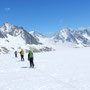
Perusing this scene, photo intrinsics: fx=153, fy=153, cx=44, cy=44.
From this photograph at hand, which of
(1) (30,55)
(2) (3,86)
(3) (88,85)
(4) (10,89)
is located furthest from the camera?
(1) (30,55)

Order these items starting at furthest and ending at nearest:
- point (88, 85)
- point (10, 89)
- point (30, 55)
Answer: point (30, 55), point (88, 85), point (10, 89)

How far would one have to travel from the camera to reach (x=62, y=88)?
981cm

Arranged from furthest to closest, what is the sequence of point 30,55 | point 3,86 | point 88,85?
point 30,55 < point 88,85 < point 3,86

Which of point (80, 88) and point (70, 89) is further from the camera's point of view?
point (80, 88)

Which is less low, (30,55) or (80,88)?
(30,55)

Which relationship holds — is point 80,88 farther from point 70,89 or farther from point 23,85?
point 23,85

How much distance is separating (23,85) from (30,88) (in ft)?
2.71

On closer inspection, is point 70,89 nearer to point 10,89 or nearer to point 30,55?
point 10,89

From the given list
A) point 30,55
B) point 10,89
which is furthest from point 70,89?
point 30,55

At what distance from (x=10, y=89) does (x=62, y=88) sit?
129 inches

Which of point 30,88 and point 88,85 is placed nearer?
point 30,88

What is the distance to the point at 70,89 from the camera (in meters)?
9.73

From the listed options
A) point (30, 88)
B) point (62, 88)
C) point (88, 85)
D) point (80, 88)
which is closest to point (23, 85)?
point (30, 88)

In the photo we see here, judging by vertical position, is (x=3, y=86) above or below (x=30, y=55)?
below
